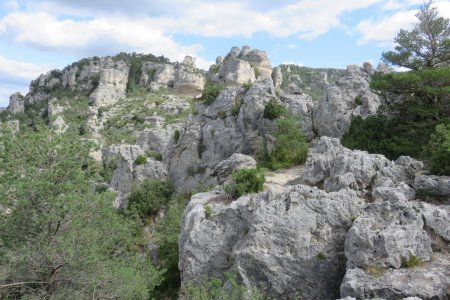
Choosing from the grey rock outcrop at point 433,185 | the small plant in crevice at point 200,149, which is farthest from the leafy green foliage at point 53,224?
the small plant in crevice at point 200,149

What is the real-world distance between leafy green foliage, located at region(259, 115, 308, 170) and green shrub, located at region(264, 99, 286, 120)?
54.9 inches

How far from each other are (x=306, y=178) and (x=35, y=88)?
11663 centimetres

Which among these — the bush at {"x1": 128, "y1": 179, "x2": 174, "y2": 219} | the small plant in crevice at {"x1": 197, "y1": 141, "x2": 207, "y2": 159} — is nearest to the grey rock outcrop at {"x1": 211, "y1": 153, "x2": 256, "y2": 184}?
the small plant in crevice at {"x1": 197, "y1": 141, "x2": 207, "y2": 159}

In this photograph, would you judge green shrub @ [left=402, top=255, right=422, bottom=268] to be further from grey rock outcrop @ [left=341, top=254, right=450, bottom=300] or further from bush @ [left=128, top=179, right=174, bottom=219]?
bush @ [left=128, top=179, right=174, bottom=219]

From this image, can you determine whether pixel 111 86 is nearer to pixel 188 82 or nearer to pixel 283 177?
pixel 188 82

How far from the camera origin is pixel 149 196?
30219 mm

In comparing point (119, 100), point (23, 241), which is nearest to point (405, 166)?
point (23, 241)

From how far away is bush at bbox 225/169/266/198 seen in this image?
17.5m

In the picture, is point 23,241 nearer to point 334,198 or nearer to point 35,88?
point 334,198

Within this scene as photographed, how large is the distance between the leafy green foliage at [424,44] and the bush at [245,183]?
12.0 m

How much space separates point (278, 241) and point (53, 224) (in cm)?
782

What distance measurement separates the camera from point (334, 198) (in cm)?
1509

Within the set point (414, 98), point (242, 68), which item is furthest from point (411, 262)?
point (242, 68)

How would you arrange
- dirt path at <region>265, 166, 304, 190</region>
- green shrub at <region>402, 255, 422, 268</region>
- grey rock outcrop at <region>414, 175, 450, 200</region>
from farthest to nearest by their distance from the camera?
dirt path at <region>265, 166, 304, 190</region> → grey rock outcrop at <region>414, 175, 450, 200</region> → green shrub at <region>402, 255, 422, 268</region>
